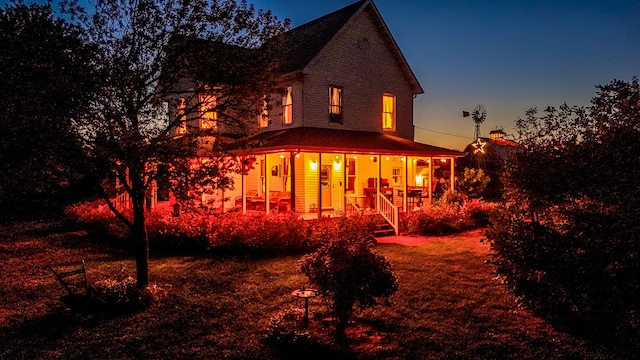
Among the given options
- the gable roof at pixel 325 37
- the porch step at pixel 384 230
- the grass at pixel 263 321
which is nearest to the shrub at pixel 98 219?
the grass at pixel 263 321

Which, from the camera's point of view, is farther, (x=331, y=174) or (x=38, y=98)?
(x=331, y=174)

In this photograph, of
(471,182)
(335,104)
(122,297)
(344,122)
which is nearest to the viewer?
(122,297)

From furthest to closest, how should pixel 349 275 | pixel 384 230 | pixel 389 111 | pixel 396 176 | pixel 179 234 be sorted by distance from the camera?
pixel 396 176, pixel 389 111, pixel 384 230, pixel 179 234, pixel 349 275

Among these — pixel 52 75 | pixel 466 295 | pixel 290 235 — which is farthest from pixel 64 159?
pixel 466 295

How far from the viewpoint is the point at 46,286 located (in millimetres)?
11133

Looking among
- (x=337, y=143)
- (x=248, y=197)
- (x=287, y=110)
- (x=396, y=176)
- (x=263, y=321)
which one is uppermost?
(x=287, y=110)

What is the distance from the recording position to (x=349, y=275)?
698cm

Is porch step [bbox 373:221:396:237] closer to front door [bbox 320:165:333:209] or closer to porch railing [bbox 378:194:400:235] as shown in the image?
porch railing [bbox 378:194:400:235]

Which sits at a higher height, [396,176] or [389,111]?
[389,111]

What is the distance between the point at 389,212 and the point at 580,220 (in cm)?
1037

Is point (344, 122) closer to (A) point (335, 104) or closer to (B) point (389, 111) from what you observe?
(A) point (335, 104)

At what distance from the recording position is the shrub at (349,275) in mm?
6977

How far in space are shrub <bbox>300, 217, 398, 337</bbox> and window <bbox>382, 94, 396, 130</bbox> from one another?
16761 mm

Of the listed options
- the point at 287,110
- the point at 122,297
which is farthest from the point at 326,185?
the point at 122,297
